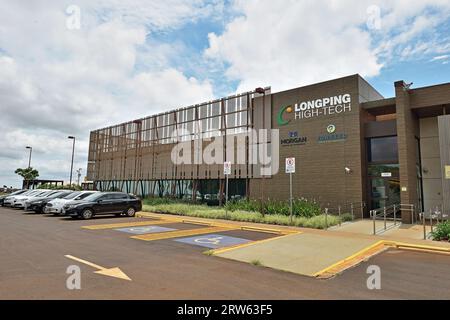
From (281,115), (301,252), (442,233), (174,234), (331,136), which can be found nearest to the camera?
(301,252)

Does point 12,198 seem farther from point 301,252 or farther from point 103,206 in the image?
point 301,252

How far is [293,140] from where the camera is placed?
21562 mm

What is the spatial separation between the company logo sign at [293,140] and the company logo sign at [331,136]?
4.00 ft

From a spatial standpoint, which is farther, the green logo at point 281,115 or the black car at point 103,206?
the green logo at point 281,115

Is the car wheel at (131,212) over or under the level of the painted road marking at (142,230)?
over

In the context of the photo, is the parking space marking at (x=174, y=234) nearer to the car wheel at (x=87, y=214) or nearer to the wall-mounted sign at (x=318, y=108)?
the car wheel at (x=87, y=214)

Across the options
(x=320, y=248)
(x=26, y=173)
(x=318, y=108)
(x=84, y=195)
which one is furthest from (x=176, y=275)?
(x=26, y=173)

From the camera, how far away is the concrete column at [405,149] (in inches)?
634

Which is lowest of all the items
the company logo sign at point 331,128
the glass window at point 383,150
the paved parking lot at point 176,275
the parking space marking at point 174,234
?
the paved parking lot at point 176,275

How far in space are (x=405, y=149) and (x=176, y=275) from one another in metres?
14.3

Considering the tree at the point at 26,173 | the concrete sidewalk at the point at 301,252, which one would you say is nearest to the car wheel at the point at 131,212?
the concrete sidewalk at the point at 301,252

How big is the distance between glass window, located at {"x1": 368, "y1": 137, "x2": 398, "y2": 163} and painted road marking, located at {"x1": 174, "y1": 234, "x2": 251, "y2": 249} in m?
11.6

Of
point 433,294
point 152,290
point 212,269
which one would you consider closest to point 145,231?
point 212,269
